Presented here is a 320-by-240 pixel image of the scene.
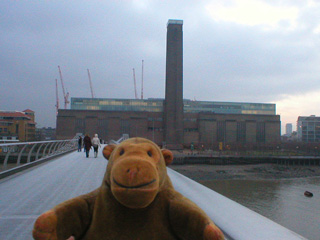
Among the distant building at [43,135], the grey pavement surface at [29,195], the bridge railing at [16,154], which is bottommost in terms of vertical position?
the distant building at [43,135]

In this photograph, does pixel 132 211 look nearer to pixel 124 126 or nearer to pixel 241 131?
pixel 124 126

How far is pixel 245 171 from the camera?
50750 millimetres

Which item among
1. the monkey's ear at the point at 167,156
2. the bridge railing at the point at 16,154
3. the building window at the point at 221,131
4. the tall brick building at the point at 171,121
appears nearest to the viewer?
the monkey's ear at the point at 167,156

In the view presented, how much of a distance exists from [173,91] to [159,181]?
62.4 m

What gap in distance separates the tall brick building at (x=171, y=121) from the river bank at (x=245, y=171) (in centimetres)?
1259

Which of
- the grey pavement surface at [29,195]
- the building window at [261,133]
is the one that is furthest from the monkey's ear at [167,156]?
the building window at [261,133]

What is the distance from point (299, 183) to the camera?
1603 inches

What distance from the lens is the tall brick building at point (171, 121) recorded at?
6306 centimetres

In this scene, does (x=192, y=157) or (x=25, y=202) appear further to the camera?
(x=192, y=157)

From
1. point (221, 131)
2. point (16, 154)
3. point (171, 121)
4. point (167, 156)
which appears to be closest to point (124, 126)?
point (171, 121)

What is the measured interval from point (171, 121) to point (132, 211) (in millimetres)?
62705

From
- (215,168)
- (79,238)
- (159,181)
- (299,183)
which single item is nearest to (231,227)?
(159,181)

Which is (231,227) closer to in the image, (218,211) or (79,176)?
(218,211)

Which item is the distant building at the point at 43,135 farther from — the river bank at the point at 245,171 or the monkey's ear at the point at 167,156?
the monkey's ear at the point at 167,156
